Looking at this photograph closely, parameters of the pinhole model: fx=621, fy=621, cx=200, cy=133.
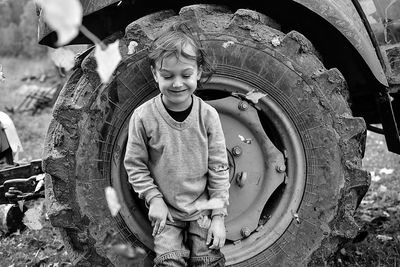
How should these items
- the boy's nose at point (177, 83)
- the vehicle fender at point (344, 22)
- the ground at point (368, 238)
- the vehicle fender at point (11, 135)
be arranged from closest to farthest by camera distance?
the boy's nose at point (177, 83) → the vehicle fender at point (344, 22) → the ground at point (368, 238) → the vehicle fender at point (11, 135)

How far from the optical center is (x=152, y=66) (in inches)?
102

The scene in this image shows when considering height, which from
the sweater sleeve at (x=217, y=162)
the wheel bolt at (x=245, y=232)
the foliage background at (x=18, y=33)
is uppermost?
the sweater sleeve at (x=217, y=162)

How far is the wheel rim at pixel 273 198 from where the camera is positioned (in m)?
2.71

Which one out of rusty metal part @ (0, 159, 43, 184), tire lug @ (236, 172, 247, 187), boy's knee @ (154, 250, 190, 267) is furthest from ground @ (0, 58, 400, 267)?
boy's knee @ (154, 250, 190, 267)

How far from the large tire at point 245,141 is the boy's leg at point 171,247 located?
133 mm

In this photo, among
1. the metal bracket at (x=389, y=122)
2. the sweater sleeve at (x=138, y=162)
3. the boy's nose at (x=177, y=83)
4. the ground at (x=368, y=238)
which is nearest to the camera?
the boy's nose at (x=177, y=83)

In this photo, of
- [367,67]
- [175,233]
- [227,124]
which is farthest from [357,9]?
[175,233]

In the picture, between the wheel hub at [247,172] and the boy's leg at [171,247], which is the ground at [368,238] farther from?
the boy's leg at [171,247]

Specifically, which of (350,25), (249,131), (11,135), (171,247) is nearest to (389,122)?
(350,25)

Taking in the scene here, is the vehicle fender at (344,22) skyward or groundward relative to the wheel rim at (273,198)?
skyward

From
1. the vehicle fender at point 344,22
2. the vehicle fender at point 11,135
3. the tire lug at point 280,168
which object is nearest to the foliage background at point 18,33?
the vehicle fender at point 11,135

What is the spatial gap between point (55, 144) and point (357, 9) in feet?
5.18

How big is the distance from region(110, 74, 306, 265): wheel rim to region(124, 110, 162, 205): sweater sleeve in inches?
5.8

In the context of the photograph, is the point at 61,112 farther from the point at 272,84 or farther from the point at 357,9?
the point at 357,9
